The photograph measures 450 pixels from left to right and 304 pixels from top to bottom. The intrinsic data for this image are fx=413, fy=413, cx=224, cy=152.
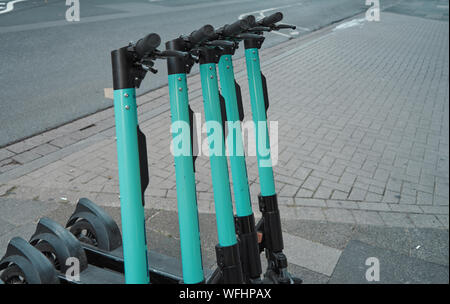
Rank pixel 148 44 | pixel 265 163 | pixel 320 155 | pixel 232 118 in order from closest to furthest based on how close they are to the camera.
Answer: pixel 148 44 < pixel 232 118 < pixel 265 163 < pixel 320 155

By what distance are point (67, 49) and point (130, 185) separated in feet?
24.1

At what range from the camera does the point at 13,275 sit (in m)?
2.08

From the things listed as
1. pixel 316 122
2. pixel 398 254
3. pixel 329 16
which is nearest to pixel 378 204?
pixel 398 254

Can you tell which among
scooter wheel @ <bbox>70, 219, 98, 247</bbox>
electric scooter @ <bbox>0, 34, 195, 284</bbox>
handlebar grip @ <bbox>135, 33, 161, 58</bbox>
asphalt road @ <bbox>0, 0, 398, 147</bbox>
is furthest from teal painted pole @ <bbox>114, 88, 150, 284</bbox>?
asphalt road @ <bbox>0, 0, 398, 147</bbox>

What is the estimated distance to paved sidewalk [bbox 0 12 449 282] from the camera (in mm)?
3049

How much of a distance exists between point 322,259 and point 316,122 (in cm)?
314

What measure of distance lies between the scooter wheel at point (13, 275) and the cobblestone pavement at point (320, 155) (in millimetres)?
1557

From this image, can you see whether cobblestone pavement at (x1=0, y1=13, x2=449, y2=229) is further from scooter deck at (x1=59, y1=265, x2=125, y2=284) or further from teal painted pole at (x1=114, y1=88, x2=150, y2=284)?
scooter deck at (x1=59, y1=265, x2=125, y2=284)

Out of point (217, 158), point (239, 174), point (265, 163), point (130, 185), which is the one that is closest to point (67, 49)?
point (265, 163)

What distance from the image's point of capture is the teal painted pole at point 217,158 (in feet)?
6.25

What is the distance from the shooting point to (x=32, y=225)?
330 cm

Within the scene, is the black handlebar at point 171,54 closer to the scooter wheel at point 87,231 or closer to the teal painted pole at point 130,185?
the teal painted pole at point 130,185

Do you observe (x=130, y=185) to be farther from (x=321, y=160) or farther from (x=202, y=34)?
(x=321, y=160)

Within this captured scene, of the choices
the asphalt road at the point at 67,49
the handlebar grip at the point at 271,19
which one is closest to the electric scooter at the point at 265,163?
the handlebar grip at the point at 271,19
